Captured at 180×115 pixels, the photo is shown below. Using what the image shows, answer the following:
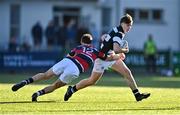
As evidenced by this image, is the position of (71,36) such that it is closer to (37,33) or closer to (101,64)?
(37,33)

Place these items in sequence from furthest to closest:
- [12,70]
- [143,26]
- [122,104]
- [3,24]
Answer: [143,26] < [3,24] < [12,70] < [122,104]

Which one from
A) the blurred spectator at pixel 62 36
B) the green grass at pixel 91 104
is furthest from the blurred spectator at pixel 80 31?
the green grass at pixel 91 104

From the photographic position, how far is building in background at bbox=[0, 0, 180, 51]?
46156 mm

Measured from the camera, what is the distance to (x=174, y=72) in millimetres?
39688

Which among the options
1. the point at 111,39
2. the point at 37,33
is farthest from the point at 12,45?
the point at 111,39

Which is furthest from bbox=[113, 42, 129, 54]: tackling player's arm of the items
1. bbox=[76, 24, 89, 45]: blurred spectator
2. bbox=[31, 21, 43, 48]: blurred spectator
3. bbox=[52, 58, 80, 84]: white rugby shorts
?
bbox=[31, 21, 43, 48]: blurred spectator

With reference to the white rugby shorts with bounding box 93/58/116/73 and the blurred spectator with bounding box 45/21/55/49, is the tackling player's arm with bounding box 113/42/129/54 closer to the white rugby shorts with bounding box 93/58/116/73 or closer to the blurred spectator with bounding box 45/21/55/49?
the white rugby shorts with bounding box 93/58/116/73

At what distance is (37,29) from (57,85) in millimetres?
25061

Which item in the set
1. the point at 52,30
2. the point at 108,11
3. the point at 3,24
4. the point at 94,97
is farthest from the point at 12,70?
the point at 94,97

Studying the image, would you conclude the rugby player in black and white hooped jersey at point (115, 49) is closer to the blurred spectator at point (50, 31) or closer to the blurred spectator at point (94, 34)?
the blurred spectator at point (94, 34)

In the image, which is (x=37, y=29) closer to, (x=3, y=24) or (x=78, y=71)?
(x=3, y=24)

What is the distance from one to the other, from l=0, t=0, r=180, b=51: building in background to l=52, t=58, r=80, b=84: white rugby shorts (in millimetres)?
25953

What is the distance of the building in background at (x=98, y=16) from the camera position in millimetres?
46156

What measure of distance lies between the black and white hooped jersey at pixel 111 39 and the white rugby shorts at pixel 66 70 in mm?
843
